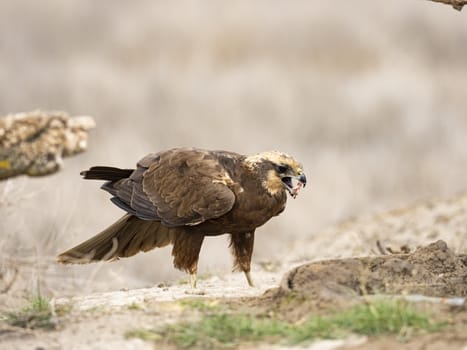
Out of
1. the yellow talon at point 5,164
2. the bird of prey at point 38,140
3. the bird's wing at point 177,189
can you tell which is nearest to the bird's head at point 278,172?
the bird's wing at point 177,189

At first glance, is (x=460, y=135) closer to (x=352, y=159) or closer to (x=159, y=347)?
(x=352, y=159)

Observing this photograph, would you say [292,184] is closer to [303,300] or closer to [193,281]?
[193,281]

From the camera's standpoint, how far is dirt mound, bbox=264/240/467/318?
20.6 ft

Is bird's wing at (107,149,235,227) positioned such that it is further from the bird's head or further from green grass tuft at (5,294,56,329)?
green grass tuft at (5,294,56,329)

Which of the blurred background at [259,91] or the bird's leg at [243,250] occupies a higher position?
the blurred background at [259,91]

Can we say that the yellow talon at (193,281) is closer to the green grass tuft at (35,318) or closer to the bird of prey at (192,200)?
the bird of prey at (192,200)

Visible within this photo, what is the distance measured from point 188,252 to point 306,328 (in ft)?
8.38

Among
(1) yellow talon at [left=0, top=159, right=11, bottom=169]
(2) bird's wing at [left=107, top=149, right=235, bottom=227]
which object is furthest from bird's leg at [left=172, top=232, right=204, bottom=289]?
(1) yellow talon at [left=0, top=159, right=11, bottom=169]

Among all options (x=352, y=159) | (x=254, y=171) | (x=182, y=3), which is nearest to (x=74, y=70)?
(x=182, y=3)

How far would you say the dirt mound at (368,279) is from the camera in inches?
248

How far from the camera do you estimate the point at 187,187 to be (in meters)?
8.20

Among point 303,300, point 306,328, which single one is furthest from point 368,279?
point 306,328

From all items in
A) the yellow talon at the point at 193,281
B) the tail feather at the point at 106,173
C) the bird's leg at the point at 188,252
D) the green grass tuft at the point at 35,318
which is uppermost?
the tail feather at the point at 106,173

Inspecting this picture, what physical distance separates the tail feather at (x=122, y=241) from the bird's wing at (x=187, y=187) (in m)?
0.41
